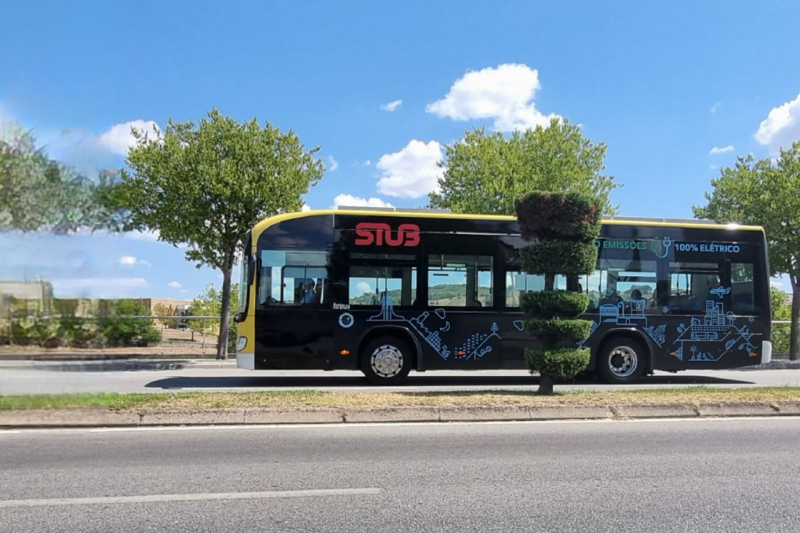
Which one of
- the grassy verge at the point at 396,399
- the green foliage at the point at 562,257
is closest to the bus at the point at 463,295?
the grassy verge at the point at 396,399

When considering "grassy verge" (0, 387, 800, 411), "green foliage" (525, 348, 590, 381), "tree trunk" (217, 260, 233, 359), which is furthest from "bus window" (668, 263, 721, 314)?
"tree trunk" (217, 260, 233, 359)

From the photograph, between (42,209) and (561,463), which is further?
(561,463)

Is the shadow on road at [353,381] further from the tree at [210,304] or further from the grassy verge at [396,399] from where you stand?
the tree at [210,304]

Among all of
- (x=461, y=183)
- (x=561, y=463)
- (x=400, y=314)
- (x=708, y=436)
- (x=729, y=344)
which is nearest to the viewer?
(x=561, y=463)

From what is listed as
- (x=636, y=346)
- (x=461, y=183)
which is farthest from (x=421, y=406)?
(x=461, y=183)

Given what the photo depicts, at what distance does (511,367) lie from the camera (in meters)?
12.2

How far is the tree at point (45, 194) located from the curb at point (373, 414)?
119 inches

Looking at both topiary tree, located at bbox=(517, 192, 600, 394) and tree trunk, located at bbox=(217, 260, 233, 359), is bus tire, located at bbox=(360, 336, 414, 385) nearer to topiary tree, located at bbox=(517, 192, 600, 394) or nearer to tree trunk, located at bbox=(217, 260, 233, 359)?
topiary tree, located at bbox=(517, 192, 600, 394)

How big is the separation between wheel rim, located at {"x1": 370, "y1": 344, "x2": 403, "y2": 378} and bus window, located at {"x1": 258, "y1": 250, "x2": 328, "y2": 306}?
148 cm

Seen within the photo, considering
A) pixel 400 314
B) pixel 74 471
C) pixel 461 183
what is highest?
pixel 461 183

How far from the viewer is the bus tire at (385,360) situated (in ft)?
39.2

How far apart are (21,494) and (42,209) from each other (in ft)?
7.47

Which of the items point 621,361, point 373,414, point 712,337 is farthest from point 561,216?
point 712,337

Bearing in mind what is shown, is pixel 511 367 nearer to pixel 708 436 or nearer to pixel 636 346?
pixel 636 346
